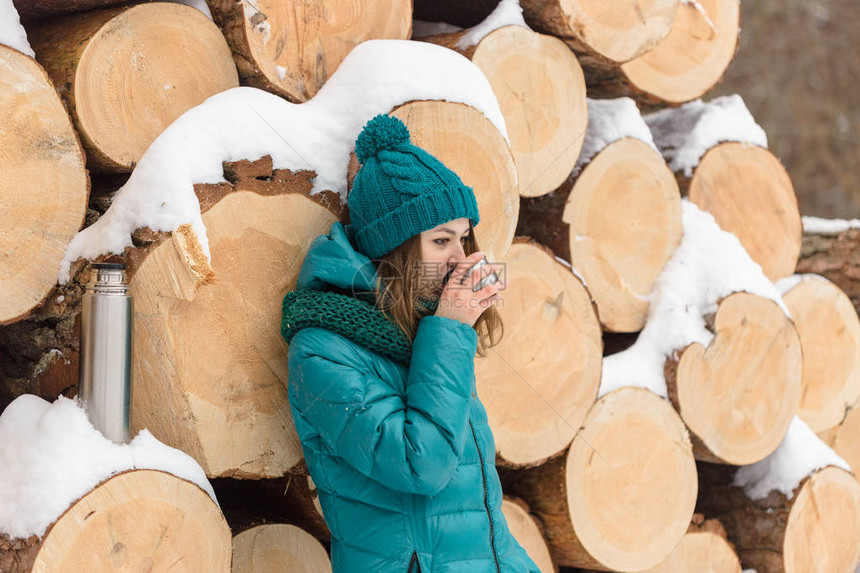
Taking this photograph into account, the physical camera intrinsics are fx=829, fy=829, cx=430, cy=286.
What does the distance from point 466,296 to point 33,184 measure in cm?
83

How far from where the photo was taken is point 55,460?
141cm

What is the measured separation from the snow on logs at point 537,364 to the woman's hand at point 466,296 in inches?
20.9

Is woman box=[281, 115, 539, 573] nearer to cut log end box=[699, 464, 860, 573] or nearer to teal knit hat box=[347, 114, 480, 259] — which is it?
teal knit hat box=[347, 114, 480, 259]

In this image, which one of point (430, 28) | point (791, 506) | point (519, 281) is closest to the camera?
point (519, 281)

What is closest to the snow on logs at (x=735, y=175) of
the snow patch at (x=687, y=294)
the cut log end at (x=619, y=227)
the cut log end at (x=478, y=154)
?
the snow patch at (x=687, y=294)

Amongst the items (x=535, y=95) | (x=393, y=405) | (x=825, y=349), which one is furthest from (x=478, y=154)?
(x=825, y=349)

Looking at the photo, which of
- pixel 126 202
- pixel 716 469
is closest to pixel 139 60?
pixel 126 202

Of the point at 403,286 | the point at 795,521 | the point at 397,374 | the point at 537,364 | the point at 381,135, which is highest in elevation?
A: the point at 381,135

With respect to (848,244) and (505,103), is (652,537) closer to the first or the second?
(505,103)

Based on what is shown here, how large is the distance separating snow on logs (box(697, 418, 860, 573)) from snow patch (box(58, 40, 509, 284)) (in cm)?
165

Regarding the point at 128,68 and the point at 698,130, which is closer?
the point at 128,68

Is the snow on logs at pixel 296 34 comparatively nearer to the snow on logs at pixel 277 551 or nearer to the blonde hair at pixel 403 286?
the blonde hair at pixel 403 286

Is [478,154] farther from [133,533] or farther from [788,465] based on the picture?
[788,465]

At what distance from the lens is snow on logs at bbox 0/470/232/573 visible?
1.37 metres
